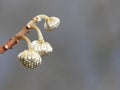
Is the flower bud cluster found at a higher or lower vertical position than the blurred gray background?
lower

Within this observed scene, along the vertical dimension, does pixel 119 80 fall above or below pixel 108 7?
below

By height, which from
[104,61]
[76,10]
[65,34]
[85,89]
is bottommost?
[85,89]

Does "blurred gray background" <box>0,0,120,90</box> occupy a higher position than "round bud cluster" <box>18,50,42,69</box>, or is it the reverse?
"blurred gray background" <box>0,0,120,90</box>

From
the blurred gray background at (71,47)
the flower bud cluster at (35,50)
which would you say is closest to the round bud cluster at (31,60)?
the flower bud cluster at (35,50)

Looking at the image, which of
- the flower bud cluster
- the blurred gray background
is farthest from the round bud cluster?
the blurred gray background

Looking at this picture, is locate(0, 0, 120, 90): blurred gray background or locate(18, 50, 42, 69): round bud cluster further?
locate(0, 0, 120, 90): blurred gray background

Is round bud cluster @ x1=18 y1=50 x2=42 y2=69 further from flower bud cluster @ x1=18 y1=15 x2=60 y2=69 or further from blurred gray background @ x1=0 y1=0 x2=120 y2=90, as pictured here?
blurred gray background @ x1=0 y1=0 x2=120 y2=90

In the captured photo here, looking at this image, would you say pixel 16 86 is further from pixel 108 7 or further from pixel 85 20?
pixel 108 7

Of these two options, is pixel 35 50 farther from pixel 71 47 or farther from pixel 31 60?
pixel 71 47

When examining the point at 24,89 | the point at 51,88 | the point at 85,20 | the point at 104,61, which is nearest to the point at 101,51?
the point at 104,61
